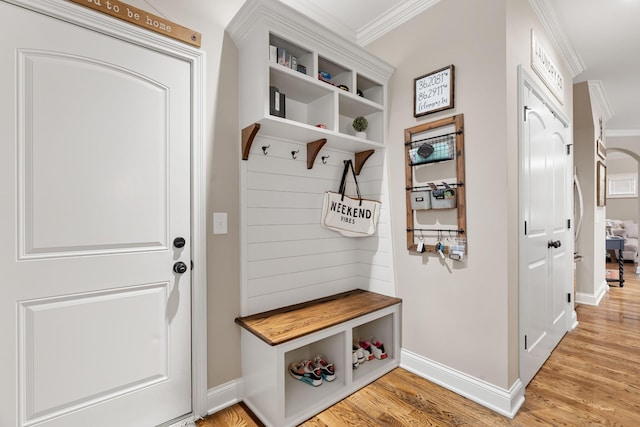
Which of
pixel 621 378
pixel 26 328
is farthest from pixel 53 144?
pixel 621 378

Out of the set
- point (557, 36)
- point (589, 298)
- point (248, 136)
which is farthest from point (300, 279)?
point (589, 298)

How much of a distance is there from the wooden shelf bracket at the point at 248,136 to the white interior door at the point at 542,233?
5.47ft

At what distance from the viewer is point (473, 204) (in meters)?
1.90

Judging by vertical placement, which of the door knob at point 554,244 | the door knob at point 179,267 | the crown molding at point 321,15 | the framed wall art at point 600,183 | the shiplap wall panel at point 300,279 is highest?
the crown molding at point 321,15

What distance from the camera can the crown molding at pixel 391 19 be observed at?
2.16 meters

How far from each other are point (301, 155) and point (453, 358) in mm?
1729

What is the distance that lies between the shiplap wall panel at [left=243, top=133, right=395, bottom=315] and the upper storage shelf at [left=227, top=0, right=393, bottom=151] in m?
0.18

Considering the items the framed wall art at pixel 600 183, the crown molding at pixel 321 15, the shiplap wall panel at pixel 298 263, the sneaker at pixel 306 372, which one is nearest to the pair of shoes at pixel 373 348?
the sneaker at pixel 306 372

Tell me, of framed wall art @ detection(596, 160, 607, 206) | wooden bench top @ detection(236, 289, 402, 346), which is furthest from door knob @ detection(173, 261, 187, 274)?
framed wall art @ detection(596, 160, 607, 206)

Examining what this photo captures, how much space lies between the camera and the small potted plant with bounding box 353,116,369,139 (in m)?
2.29

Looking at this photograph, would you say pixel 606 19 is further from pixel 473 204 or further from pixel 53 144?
pixel 53 144

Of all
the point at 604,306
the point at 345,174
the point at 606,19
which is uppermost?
the point at 606,19

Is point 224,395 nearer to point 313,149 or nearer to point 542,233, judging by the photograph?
point 313,149

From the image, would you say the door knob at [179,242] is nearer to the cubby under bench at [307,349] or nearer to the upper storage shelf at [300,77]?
the cubby under bench at [307,349]
